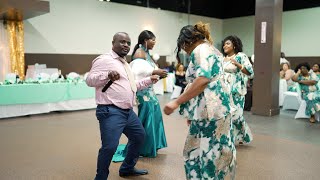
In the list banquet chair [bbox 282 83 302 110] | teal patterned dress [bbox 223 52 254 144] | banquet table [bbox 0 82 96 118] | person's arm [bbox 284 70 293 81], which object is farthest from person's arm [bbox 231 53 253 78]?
person's arm [bbox 284 70 293 81]

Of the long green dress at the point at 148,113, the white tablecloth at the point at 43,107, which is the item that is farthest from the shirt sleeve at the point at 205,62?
the white tablecloth at the point at 43,107

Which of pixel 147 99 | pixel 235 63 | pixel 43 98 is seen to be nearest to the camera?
pixel 147 99

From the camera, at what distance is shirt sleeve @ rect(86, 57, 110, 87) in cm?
238

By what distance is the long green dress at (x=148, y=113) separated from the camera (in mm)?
3176

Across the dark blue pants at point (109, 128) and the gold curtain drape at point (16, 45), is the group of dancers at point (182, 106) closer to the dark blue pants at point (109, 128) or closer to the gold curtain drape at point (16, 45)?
the dark blue pants at point (109, 128)

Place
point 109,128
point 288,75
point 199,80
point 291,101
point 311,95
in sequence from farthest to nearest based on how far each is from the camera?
1. point 288,75
2. point 291,101
3. point 311,95
4. point 109,128
5. point 199,80

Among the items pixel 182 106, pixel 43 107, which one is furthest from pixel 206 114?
pixel 43 107

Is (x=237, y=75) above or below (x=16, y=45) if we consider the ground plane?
below

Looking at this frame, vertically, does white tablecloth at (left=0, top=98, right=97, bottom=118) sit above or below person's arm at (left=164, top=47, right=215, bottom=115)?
below

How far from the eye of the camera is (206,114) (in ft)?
6.37

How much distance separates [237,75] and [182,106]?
2.06 metres

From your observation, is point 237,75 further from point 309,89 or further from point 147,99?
point 309,89

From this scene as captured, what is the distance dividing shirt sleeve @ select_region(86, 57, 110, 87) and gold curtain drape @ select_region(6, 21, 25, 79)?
6833mm

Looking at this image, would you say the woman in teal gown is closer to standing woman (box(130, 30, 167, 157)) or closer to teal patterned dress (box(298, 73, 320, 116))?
standing woman (box(130, 30, 167, 157))
